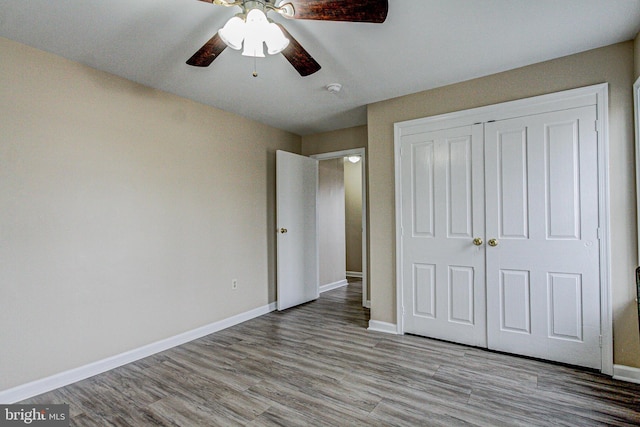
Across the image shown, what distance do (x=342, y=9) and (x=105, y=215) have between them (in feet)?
7.85

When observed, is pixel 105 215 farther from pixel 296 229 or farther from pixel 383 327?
pixel 383 327

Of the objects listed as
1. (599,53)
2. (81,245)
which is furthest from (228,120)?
(599,53)

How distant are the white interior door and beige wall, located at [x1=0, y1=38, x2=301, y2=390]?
518mm

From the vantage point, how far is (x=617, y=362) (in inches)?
95.6

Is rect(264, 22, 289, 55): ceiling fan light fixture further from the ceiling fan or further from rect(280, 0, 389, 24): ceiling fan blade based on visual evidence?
rect(280, 0, 389, 24): ceiling fan blade

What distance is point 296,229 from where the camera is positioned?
A: 4.51 meters

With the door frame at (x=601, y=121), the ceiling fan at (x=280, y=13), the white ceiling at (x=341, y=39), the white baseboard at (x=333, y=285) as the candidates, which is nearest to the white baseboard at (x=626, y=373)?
the door frame at (x=601, y=121)

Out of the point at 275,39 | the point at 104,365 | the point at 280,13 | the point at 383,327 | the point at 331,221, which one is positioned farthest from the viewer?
the point at 331,221

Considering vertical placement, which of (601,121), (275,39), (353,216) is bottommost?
(353,216)

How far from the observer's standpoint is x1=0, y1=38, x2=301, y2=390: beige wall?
2275 millimetres

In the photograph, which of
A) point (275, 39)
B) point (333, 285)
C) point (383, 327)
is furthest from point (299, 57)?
point (333, 285)

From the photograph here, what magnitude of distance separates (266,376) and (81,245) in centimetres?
174

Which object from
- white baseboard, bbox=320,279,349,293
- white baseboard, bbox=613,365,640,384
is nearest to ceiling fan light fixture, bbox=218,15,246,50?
white baseboard, bbox=613,365,640,384

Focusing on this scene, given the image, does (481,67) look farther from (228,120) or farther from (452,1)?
(228,120)
